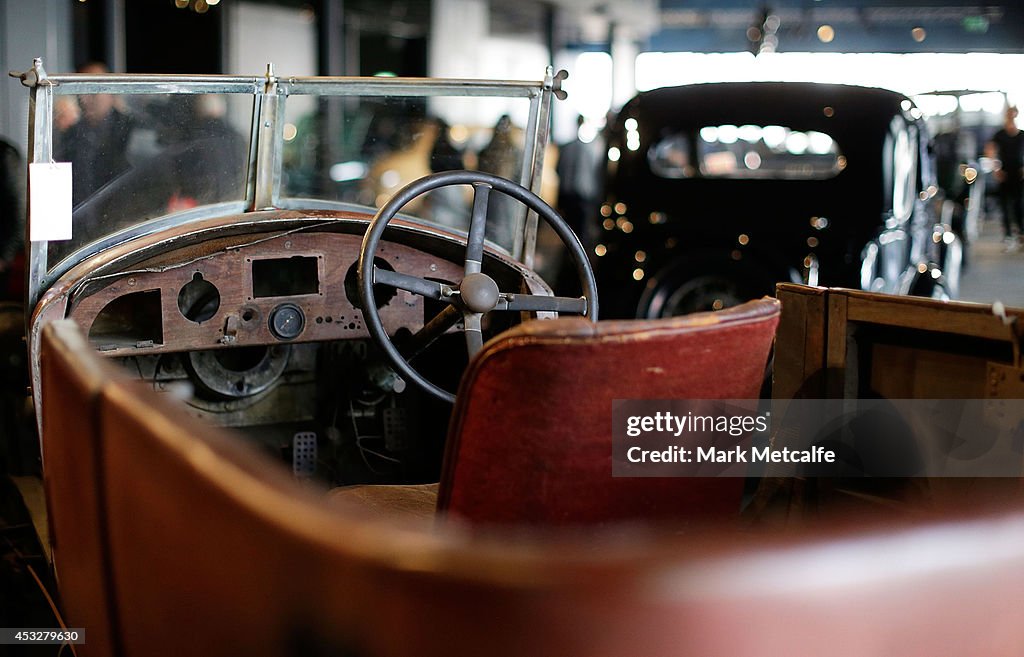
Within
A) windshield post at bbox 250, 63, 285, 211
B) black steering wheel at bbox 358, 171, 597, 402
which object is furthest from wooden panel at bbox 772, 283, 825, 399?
windshield post at bbox 250, 63, 285, 211

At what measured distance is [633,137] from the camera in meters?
6.47

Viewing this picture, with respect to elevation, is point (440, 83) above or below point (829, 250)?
above

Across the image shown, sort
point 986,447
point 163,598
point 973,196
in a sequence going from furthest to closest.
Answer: point 973,196
point 986,447
point 163,598

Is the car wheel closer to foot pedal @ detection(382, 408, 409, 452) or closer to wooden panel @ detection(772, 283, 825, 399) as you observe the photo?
foot pedal @ detection(382, 408, 409, 452)

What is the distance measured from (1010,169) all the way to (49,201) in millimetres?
12394

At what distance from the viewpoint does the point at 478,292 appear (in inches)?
96.0

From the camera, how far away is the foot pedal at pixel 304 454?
10.0ft

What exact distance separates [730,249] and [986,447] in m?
4.48

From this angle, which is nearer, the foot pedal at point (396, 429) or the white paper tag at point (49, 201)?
the white paper tag at point (49, 201)

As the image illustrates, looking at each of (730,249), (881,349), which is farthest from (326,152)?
(730,249)

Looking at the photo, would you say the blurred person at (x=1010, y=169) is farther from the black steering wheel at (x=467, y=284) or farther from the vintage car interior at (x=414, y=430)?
the black steering wheel at (x=467, y=284)

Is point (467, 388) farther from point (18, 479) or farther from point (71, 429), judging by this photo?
point (18, 479)

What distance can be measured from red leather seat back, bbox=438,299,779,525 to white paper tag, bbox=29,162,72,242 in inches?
60.9

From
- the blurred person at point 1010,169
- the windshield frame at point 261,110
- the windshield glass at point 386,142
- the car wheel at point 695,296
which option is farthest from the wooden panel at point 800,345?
the blurred person at point 1010,169
